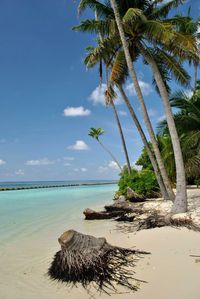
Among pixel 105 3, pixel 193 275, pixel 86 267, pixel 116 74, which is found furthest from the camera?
pixel 116 74

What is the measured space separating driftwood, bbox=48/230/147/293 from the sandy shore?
0.55ft

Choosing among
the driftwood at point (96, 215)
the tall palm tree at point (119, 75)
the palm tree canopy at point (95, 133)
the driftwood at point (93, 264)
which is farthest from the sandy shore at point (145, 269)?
the palm tree canopy at point (95, 133)

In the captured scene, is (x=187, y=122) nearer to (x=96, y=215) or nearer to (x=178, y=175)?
(x=178, y=175)

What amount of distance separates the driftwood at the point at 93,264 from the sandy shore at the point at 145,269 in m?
0.17

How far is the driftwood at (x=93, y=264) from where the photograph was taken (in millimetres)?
4617

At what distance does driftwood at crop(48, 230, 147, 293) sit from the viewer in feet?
15.1

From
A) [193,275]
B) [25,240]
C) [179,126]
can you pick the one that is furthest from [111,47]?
[193,275]

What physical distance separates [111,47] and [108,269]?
11204mm

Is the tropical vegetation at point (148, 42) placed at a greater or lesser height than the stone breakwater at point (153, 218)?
greater

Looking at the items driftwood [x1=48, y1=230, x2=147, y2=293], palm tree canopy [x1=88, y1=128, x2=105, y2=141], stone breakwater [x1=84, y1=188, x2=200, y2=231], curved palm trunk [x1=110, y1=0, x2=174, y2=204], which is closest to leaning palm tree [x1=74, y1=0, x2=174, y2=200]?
curved palm trunk [x1=110, y1=0, x2=174, y2=204]

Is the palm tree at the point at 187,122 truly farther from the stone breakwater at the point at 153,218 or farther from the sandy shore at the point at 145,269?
the sandy shore at the point at 145,269

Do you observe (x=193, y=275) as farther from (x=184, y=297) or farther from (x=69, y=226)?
(x=69, y=226)

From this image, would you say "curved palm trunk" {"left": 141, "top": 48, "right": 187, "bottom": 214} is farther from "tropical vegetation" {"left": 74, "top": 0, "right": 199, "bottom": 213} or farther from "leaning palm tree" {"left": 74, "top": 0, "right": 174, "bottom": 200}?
"leaning palm tree" {"left": 74, "top": 0, "right": 174, "bottom": 200}

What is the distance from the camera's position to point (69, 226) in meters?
11.2
